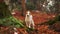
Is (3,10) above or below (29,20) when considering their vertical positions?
above

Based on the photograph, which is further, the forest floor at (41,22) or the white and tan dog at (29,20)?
the forest floor at (41,22)

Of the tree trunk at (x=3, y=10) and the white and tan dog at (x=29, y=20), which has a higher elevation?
the tree trunk at (x=3, y=10)

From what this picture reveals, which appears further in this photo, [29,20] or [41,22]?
[41,22]

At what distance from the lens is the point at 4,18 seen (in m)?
10.0

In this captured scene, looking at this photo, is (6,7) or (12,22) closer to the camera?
(12,22)

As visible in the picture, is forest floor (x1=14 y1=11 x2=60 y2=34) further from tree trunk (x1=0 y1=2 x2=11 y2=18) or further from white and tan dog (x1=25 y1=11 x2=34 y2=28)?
tree trunk (x1=0 y1=2 x2=11 y2=18)

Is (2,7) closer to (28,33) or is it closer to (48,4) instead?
(28,33)

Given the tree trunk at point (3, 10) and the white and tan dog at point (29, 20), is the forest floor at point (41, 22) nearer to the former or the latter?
the white and tan dog at point (29, 20)

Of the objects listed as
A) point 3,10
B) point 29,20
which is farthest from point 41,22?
point 3,10

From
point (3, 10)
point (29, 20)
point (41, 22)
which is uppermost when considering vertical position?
point (3, 10)

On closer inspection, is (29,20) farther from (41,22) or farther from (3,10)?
(41,22)

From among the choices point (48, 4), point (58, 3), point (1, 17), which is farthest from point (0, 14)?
point (48, 4)

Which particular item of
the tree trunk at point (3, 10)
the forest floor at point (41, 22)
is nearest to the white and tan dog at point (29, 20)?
the forest floor at point (41, 22)

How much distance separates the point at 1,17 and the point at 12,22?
0.74 meters
